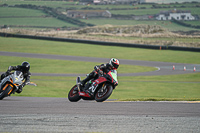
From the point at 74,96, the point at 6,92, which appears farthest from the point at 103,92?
the point at 6,92

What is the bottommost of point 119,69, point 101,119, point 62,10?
point 119,69

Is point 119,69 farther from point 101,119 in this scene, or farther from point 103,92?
point 101,119

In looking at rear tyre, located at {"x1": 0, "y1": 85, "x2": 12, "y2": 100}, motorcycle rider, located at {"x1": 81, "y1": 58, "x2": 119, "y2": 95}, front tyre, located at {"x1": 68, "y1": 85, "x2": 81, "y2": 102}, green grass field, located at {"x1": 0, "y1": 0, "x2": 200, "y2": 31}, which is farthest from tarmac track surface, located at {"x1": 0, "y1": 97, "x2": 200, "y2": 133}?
green grass field, located at {"x1": 0, "y1": 0, "x2": 200, "y2": 31}

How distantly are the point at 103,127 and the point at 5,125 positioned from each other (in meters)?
1.98

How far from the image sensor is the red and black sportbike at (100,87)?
12.0m

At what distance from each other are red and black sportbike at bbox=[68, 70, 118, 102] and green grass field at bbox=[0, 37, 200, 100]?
96.8 inches

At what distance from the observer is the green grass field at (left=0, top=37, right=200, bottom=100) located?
2080cm

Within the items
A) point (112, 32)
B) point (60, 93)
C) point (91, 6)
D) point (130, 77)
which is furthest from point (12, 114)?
point (91, 6)

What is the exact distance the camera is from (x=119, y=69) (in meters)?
33.9

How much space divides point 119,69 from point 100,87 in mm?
21663

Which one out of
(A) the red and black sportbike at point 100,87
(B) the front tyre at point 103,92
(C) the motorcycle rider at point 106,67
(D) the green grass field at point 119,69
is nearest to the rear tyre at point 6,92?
(A) the red and black sportbike at point 100,87

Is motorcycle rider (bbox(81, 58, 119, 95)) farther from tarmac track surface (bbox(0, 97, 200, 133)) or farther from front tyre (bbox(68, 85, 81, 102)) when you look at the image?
tarmac track surface (bbox(0, 97, 200, 133))

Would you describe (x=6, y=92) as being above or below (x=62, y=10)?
below

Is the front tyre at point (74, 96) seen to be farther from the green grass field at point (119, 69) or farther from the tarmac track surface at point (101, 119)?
the green grass field at point (119, 69)
